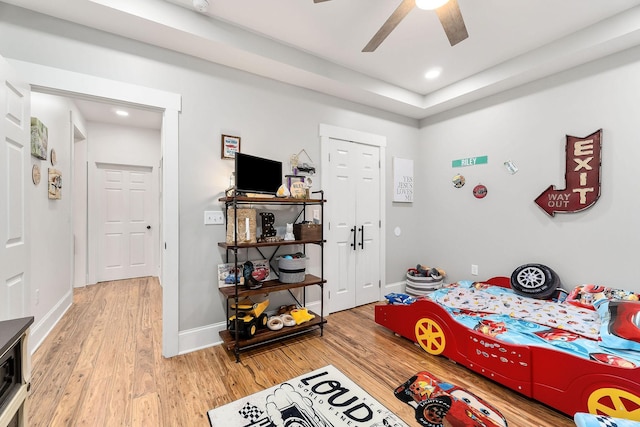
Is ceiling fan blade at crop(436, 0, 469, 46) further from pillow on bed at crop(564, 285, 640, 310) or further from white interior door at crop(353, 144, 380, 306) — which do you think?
pillow on bed at crop(564, 285, 640, 310)

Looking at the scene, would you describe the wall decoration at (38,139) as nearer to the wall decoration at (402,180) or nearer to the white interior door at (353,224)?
the white interior door at (353,224)

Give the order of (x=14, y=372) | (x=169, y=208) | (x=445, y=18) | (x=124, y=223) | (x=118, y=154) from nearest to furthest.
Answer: (x=14, y=372) < (x=445, y=18) < (x=169, y=208) < (x=118, y=154) < (x=124, y=223)

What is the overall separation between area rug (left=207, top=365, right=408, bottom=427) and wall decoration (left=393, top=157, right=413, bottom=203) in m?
2.68

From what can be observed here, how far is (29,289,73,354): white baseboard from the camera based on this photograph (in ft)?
8.04

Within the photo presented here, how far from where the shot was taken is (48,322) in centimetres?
279

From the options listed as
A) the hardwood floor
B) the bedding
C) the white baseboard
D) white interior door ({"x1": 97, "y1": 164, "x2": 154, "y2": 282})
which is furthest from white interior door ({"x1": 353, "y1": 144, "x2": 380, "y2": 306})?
white interior door ({"x1": 97, "y1": 164, "x2": 154, "y2": 282})

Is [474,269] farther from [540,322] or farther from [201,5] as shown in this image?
[201,5]

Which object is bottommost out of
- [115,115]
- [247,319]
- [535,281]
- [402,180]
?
[247,319]

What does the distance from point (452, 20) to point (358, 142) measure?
5.95ft

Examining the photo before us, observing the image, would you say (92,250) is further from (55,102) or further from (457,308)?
(457,308)

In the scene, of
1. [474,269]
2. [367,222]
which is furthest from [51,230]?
[474,269]

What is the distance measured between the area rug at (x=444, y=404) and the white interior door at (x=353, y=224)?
1.51m

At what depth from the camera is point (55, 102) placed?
3180mm

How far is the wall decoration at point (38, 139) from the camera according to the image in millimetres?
2537
